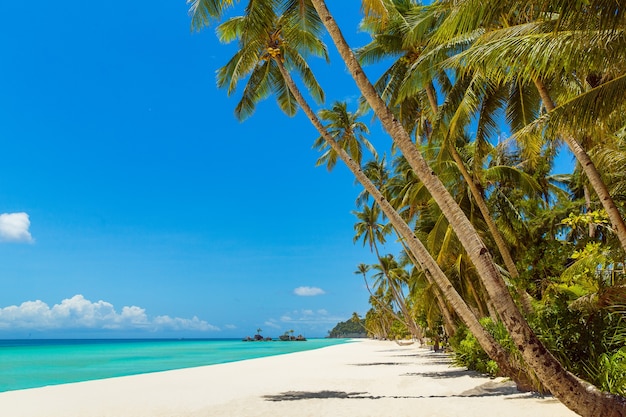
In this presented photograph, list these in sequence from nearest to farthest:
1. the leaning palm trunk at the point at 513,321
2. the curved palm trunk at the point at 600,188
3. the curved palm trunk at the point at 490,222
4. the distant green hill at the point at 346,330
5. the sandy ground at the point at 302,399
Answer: the leaning palm trunk at the point at 513,321, the curved palm trunk at the point at 600,188, the sandy ground at the point at 302,399, the curved palm trunk at the point at 490,222, the distant green hill at the point at 346,330

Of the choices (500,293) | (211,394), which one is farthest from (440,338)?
(500,293)

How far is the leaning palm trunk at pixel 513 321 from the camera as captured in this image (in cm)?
456

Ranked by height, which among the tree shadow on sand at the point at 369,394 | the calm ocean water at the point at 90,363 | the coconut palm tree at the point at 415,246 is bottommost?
the tree shadow on sand at the point at 369,394

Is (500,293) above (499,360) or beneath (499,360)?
above

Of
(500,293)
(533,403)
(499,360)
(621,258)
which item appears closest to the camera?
(500,293)

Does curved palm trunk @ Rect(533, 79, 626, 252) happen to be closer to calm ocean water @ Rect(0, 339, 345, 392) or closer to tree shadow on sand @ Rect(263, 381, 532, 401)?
tree shadow on sand @ Rect(263, 381, 532, 401)

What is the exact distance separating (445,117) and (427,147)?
368cm

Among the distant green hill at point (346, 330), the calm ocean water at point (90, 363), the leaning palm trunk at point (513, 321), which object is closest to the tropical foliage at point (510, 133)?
the leaning palm trunk at point (513, 321)

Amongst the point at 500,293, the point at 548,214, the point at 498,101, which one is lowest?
the point at 500,293

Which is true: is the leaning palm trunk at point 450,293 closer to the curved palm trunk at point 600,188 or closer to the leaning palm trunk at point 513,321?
the leaning palm trunk at point 513,321

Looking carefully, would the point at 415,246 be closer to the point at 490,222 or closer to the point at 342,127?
the point at 490,222

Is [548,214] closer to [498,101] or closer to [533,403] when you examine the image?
[498,101]

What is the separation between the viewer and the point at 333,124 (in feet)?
65.2

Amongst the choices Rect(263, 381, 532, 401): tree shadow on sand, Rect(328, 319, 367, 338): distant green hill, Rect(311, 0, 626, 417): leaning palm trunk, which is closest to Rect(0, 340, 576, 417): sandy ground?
Rect(263, 381, 532, 401): tree shadow on sand
